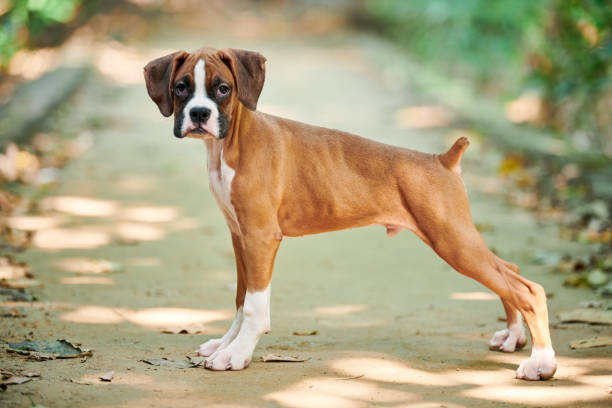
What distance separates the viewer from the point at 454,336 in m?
4.78

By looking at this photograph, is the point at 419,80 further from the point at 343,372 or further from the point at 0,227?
the point at 343,372

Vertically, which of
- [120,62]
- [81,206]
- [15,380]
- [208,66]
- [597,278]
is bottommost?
[15,380]

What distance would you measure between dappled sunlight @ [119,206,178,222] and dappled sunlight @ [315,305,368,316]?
280cm

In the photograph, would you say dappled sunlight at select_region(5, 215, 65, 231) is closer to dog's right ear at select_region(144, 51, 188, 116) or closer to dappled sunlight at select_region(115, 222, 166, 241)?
dappled sunlight at select_region(115, 222, 166, 241)

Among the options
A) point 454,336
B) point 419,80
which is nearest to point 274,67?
point 419,80

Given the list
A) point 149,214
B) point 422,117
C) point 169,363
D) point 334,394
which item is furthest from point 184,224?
point 422,117

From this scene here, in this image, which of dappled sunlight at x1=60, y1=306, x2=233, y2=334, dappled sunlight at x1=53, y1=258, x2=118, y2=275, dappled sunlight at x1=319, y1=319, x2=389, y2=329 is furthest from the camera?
dappled sunlight at x1=53, y1=258, x2=118, y2=275

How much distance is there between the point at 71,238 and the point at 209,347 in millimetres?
3048

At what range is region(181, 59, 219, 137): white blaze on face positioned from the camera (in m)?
3.90

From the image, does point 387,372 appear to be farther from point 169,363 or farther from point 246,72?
point 246,72

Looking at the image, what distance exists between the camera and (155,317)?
500cm

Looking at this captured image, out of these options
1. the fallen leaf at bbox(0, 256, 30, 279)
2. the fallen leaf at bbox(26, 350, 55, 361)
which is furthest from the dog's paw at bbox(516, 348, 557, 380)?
the fallen leaf at bbox(0, 256, 30, 279)

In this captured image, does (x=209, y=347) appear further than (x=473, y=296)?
No

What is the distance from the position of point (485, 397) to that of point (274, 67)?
14201 millimetres
